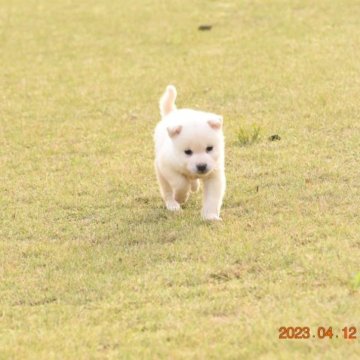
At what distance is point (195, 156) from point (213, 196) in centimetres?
33

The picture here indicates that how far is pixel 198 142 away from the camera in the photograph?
7000 mm

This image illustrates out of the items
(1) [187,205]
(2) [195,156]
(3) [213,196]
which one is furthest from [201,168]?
(1) [187,205]

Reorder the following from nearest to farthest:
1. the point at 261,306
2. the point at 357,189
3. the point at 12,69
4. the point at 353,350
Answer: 1. the point at 353,350
2. the point at 261,306
3. the point at 357,189
4. the point at 12,69

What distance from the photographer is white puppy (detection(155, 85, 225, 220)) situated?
23.0ft

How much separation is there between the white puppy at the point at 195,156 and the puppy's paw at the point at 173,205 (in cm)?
11

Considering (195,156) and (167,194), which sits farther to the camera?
(167,194)

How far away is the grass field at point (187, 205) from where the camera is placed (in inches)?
205

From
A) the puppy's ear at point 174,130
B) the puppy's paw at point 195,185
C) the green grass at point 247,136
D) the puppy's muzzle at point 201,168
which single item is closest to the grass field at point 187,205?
the green grass at point 247,136

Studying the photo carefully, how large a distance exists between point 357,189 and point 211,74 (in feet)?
18.1

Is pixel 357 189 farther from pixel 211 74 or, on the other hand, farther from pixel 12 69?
pixel 12 69

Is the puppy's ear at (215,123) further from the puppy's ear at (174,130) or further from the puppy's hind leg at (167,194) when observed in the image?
the puppy's hind leg at (167,194)

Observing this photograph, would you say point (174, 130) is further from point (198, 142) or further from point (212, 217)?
point (212, 217)

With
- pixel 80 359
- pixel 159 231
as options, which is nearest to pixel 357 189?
pixel 159 231

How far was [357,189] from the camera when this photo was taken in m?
7.55
